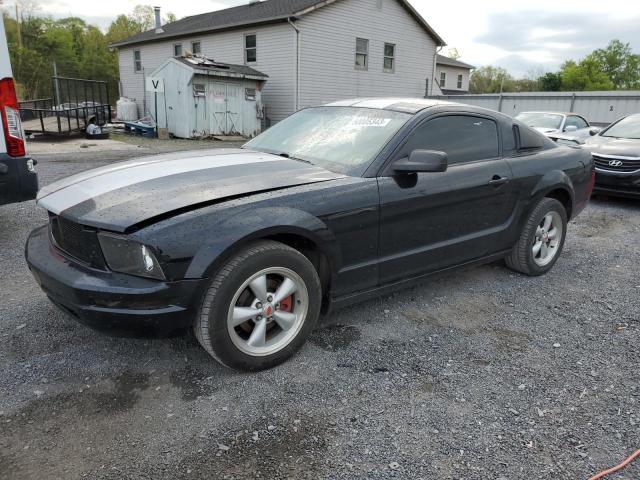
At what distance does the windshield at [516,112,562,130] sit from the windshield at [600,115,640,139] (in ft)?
9.55

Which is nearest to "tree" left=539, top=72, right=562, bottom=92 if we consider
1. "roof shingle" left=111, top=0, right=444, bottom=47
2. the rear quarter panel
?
"roof shingle" left=111, top=0, right=444, bottom=47

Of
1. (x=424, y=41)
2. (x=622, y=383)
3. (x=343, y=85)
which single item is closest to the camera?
(x=622, y=383)

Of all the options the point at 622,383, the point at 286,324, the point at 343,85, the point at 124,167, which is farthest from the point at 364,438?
the point at 343,85

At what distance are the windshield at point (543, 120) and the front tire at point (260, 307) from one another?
1137cm

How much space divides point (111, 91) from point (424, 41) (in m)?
28.1

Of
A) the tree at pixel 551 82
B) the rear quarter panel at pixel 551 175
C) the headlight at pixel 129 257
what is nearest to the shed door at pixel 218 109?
the rear quarter panel at pixel 551 175

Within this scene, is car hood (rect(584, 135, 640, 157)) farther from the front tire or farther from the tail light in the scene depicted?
the tail light

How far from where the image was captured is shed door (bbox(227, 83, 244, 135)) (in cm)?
1811

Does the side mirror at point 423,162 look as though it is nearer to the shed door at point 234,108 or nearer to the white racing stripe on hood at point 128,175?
the white racing stripe on hood at point 128,175

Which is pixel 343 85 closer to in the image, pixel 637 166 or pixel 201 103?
pixel 201 103

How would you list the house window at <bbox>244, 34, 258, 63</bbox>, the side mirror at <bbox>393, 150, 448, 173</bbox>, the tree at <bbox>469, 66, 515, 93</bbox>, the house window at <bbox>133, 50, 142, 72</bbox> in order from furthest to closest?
the tree at <bbox>469, 66, 515, 93</bbox> < the house window at <bbox>133, 50, 142, 72</bbox> < the house window at <bbox>244, 34, 258, 63</bbox> < the side mirror at <bbox>393, 150, 448, 173</bbox>

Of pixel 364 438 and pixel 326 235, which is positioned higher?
pixel 326 235

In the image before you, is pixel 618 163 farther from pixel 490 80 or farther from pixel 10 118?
pixel 490 80

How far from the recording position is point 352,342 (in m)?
3.22
